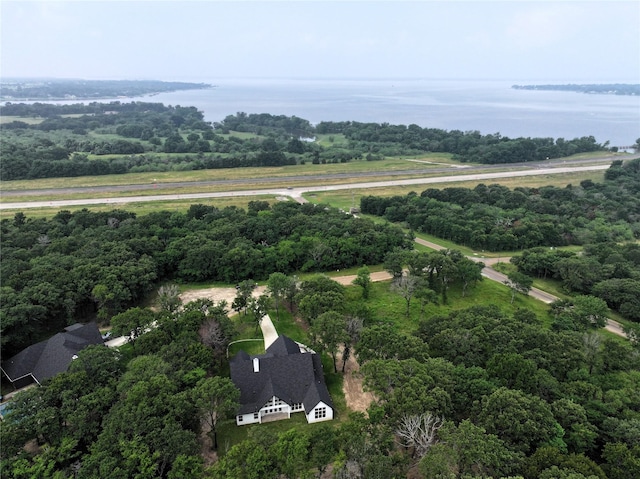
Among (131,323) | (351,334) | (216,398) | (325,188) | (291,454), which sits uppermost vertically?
(291,454)

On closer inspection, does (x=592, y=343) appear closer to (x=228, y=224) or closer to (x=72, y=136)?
(x=228, y=224)

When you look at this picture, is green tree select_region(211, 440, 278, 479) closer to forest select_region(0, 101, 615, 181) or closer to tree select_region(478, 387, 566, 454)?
tree select_region(478, 387, 566, 454)

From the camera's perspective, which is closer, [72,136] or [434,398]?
[434,398]

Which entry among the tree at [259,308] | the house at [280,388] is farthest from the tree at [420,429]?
the tree at [259,308]

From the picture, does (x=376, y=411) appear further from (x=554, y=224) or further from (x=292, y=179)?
(x=292, y=179)

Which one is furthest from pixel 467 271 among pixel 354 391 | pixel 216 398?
pixel 216 398

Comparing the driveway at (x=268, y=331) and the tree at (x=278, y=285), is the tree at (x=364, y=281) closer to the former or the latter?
the tree at (x=278, y=285)

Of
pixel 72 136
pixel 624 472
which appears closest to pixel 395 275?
pixel 624 472
